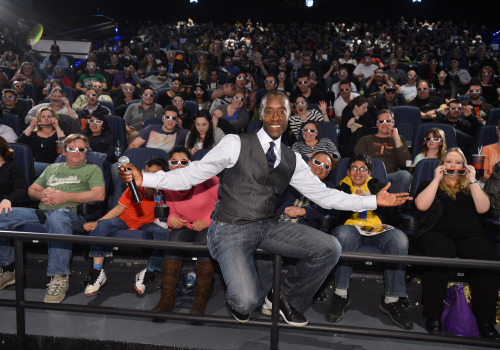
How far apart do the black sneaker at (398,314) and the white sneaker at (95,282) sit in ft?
7.18

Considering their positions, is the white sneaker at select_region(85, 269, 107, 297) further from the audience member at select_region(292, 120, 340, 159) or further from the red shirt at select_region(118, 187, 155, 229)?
the audience member at select_region(292, 120, 340, 159)

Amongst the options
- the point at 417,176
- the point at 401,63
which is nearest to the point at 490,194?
the point at 417,176

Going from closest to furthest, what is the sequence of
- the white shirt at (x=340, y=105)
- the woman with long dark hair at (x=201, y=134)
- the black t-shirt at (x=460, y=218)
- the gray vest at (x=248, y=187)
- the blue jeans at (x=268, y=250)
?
the blue jeans at (x=268, y=250), the gray vest at (x=248, y=187), the black t-shirt at (x=460, y=218), the woman with long dark hair at (x=201, y=134), the white shirt at (x=340, y=105)

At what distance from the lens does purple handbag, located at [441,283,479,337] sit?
10.1ft

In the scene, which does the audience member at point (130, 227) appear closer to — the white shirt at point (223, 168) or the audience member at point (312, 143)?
the white shirt at point (223, 168)

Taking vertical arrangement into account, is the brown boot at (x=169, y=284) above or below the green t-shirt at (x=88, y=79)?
below

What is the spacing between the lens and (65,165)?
413 cm

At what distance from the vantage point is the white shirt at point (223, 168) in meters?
2.48

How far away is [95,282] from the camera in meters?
3.66

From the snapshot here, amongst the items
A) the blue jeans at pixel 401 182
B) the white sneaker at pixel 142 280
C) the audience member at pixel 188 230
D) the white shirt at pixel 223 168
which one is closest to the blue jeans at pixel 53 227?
the white sneaker at pixel 142 280

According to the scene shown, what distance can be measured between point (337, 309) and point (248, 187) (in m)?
1.34

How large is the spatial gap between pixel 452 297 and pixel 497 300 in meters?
0.29

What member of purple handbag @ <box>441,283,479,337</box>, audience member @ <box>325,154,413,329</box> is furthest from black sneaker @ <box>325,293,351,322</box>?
purple handbag @ <box>441,283,479,337</box>

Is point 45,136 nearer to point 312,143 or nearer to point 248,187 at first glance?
point 312,143
